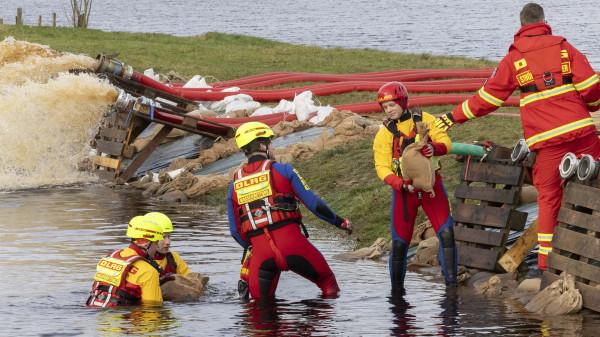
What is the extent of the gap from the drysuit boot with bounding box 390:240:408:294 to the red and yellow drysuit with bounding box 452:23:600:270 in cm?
131

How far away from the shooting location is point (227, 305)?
39.2 ft

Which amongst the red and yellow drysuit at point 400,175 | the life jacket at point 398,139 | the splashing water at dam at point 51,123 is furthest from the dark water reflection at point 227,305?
the splashing water at dam at point 51,123

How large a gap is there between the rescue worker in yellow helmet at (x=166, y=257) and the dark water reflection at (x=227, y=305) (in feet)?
1.18

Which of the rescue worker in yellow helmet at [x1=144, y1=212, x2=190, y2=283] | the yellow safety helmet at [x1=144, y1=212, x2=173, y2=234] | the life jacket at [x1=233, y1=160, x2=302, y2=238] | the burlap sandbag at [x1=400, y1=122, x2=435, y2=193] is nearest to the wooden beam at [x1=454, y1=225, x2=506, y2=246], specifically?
the burlap sandbag at [x1=400, y1=122, x2=435, y2=193]

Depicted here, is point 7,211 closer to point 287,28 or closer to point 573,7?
point 287,28

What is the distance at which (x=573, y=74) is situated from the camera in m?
11.5

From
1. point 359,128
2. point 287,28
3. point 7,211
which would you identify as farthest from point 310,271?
point 287,28

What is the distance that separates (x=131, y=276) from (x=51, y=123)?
11.9m

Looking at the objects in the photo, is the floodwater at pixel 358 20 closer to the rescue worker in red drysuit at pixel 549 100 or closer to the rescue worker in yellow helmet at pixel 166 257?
the rescue worker in red drysuit at pixel 549 100

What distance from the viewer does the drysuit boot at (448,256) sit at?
1208 centimetres

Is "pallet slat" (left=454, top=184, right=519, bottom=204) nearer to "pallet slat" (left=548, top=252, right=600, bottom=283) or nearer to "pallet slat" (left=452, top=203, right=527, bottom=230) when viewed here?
"pallet slat" (left=452, top=203, right=527, bottom=230)

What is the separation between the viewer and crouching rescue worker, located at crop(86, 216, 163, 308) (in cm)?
1132

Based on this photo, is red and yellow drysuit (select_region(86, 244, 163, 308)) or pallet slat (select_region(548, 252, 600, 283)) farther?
red and yellow drysuit (select_region(86, 244, 163, 308))

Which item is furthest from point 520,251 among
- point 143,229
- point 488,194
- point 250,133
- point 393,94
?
point 143,229
